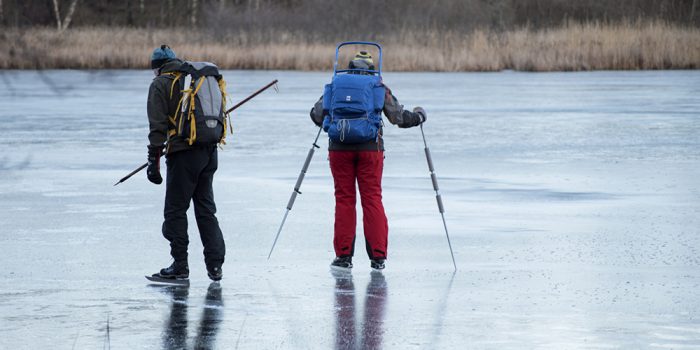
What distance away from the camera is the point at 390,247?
9.77 meters

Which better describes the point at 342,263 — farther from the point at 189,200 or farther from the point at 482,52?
the point at 482,52

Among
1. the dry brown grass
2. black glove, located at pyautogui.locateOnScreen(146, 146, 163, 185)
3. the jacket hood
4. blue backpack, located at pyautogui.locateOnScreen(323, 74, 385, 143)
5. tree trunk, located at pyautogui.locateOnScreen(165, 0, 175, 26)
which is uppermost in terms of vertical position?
the jacket hood

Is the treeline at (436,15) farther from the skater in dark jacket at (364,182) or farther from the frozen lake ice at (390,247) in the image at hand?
the skater in dark jacket at (364,182)

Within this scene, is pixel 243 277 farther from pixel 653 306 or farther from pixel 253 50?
pixel 253 50

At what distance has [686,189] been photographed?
13102 mm

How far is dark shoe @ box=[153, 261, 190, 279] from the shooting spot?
325 inches

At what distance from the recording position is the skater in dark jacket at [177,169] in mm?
8172

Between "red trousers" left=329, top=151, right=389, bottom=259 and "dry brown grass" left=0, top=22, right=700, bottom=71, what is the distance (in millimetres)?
32500

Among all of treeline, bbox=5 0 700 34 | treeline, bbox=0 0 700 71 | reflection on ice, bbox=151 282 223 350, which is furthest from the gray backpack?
treeline, bbox=5 0 700 34

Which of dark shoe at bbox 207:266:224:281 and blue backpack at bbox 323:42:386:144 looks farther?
blue backpack at bbox 323:42:386:144

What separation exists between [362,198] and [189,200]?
1.19m

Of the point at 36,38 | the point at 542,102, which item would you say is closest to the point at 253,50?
the point at 542,102

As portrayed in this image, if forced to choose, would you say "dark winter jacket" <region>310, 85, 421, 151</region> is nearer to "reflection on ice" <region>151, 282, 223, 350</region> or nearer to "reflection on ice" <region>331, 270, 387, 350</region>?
"reflection on ice" <region>331, 270, 387, 350</region>

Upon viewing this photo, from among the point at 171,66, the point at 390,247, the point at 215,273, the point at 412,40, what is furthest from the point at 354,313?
the point at 412,40
